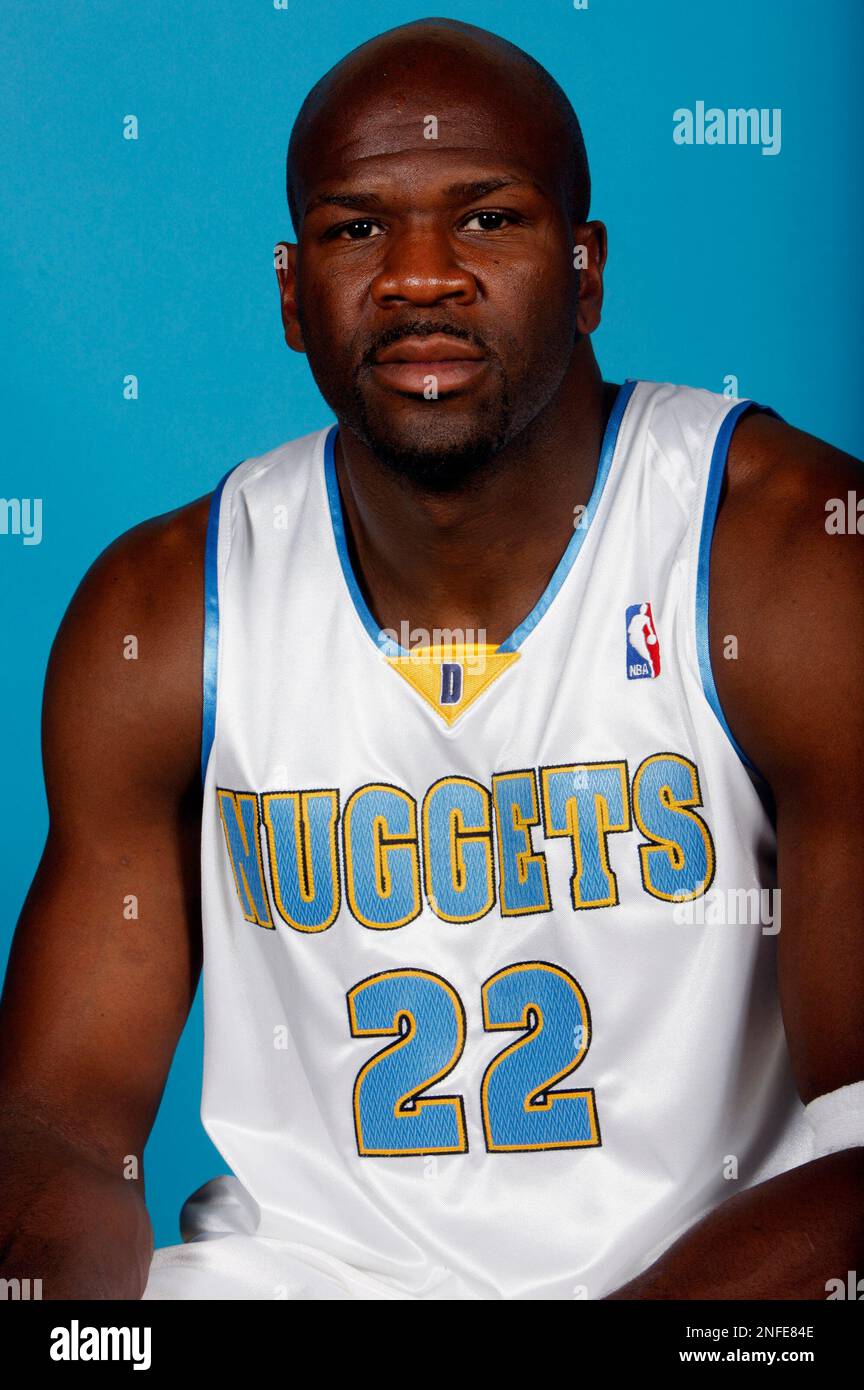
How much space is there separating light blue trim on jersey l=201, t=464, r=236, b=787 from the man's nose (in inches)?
11.5

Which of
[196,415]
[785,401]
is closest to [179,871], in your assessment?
[196,415]

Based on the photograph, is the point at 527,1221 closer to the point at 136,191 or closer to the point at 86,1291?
the point at 86,1291

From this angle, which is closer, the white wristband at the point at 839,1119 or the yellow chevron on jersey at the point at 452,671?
the white wristband at the point at 839,1119

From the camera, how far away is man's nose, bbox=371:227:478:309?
1524 millimetres

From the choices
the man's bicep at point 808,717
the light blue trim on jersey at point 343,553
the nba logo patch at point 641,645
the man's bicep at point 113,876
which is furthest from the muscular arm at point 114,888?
the man's bicep at point 808,717

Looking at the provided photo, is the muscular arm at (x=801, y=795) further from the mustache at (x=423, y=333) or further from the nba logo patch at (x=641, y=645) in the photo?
the mustache at (x=423, y=333)

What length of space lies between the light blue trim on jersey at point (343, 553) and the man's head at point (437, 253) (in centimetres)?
16

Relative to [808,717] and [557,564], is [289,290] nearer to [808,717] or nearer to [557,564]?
[557,564]

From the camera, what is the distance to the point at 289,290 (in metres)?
1.71

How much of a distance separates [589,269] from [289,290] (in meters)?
0.25

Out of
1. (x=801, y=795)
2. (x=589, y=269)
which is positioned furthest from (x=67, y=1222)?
(x=589, y=269)

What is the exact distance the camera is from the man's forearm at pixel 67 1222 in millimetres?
1453

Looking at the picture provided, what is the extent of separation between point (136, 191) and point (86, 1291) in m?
1.52

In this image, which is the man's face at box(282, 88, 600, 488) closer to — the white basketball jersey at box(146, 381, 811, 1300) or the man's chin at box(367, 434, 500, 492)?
the man's chin at box(367, 434, 500, 492)
